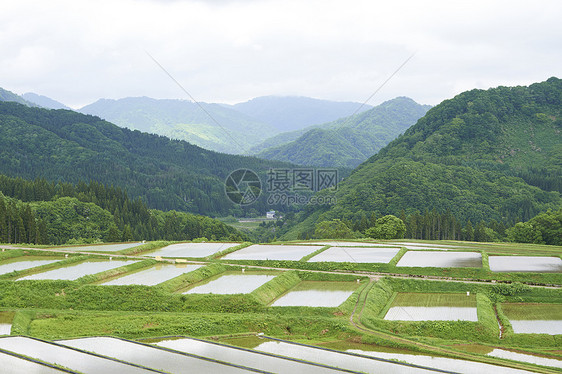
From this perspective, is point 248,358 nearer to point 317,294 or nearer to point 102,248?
point 317,294

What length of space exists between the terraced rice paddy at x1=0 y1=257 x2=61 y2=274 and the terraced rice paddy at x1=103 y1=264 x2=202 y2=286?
38.6 ft

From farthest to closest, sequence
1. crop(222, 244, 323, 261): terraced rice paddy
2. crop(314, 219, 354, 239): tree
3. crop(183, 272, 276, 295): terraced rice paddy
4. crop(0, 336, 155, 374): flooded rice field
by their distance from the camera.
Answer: crop(314, 219, 354, 239): tree
crop(222, 244, 323, 261): terraced rice paddy
crop(183, 272, 276, 295): terraced rice paddy
crop(0, 336, 155, 374): flooded rice field

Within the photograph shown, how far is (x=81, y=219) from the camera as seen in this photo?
103188 millimetres

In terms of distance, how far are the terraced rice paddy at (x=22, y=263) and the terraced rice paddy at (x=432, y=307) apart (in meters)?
38.6

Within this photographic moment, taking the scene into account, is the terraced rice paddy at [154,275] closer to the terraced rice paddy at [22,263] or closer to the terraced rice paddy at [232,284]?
the terraced rice paddy at [232,284]

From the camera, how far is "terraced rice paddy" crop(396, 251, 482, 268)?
180 feet

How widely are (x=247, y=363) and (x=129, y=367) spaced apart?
5889 millimetres

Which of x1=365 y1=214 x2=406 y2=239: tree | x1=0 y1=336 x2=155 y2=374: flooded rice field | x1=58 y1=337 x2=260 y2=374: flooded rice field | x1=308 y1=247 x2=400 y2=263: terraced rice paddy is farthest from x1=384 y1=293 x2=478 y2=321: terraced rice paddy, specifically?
x1=365 y1=214 x2=406 y2=239: tree

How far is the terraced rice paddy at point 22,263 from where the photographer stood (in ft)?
181

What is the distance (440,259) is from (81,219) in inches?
2864

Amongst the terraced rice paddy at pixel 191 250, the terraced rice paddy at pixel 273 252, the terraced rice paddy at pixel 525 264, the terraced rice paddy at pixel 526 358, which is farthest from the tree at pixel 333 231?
the terraced rice paddy at pixel 526 358

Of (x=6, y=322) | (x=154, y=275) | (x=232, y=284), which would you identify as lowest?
(x=6, y=322)

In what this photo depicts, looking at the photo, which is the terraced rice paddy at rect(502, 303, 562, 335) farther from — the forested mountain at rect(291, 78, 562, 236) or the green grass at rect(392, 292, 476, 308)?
the forested mountain at rect(291, 78, 562, 236)

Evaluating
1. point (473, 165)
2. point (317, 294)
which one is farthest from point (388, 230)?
point (473, 165)
